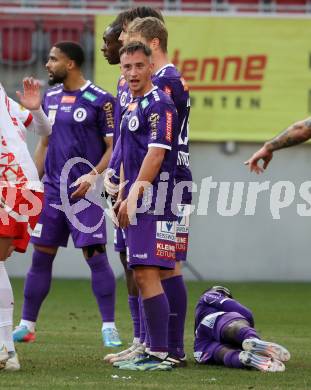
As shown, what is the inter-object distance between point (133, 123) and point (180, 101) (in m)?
0.51

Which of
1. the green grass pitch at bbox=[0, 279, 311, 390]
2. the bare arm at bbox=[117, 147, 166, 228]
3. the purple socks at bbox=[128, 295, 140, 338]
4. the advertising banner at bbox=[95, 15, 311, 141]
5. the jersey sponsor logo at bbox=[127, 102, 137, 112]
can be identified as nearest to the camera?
the green grass pitch at bbox=[0, 279, 311, 390]

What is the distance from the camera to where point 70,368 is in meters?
6.81

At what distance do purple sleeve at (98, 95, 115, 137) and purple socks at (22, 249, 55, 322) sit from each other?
3.56ft

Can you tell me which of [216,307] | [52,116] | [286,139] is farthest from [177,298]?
[52,116]

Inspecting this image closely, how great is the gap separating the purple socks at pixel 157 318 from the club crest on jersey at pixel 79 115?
8.81ft

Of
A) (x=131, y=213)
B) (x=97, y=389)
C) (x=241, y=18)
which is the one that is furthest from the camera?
(x=241, y=18)

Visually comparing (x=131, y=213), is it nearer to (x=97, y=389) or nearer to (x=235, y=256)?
(x=97, y=389)

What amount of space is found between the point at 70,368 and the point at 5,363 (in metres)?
0.44

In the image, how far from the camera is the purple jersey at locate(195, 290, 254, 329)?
24.2 feet

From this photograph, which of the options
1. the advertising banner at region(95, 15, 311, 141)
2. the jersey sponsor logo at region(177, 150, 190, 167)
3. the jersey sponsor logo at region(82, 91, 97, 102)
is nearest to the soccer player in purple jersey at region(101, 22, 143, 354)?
the jersey sponsor logo at region(177, 150, 190, 167)

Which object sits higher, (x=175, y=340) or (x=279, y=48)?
(x=279, y=48)

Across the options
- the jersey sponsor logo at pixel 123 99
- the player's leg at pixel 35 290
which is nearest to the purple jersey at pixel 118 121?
the jersey sponsor logo at pixel 123 99

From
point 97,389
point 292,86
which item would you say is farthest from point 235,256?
point 97,389

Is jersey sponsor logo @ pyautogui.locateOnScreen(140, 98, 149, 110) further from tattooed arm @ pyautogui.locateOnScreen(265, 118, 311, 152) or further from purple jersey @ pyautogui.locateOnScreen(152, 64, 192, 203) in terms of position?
tattooed arm @ pyautogui.locateOnScreen(265, 118, 311, 152)
